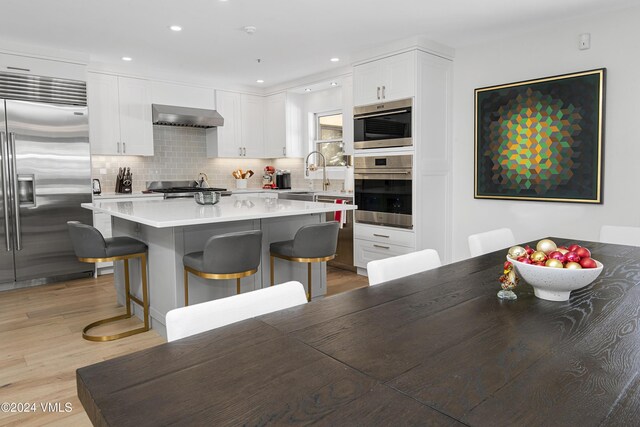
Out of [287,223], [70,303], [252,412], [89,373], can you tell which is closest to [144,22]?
[287,223]

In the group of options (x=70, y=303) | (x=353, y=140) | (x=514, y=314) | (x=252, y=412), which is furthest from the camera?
(x=353, y=140)

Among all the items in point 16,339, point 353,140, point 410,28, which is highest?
point 410,28

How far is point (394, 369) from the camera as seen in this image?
0.89 m

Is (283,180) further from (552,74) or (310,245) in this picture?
(552,74)

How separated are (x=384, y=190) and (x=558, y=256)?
10.8 ft

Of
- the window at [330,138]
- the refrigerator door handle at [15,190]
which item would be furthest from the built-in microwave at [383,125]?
the refrigerator door handle at [15,190]

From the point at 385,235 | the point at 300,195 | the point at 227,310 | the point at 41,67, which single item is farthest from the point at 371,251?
the point at 41,67

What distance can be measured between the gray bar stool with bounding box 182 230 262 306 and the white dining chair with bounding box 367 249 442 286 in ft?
3.57

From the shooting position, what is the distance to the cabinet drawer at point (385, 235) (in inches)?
175

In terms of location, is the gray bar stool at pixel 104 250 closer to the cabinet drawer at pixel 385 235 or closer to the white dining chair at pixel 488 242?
the white dining chair at pixel 488 242

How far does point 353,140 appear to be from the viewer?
4973mm

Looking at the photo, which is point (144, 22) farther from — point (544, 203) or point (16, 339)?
point (544, 203)

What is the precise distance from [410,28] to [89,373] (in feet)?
12.8

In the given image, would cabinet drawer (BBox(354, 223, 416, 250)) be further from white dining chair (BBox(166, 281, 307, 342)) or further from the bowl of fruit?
white dining chair (BBox(166, 281, 307, 342))
